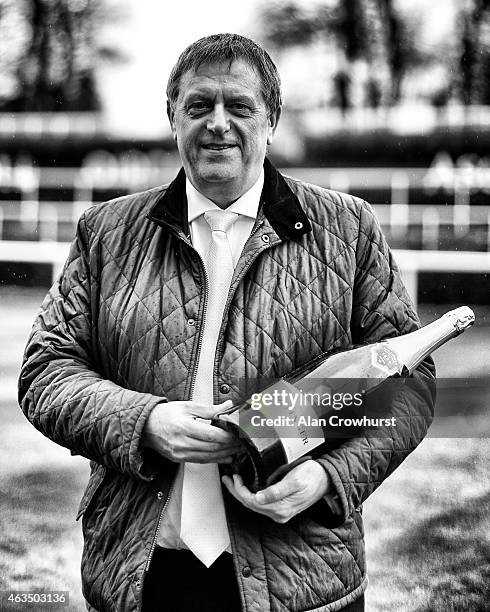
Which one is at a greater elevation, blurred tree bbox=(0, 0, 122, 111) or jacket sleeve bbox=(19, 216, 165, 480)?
blurred tree bbox=(0, 0, 122, 111)

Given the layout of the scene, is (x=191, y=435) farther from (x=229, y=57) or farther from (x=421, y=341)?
(x=229, y=57)

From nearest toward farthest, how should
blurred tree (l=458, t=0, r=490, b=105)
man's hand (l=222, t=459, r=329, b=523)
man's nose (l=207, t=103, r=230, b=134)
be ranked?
man's hand (l=222, t=459, r=329, b=523) < man's nose (l=207, t=103, r=230, b=134) < blurred tree (l=458, t=0, r=490, b=105)

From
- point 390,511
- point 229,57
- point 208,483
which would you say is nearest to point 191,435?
point 208,483

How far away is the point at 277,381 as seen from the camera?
1.27 m

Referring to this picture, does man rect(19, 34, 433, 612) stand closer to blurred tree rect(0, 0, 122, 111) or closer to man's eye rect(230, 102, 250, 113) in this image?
man's eye rect(230, 102, 250, 113)

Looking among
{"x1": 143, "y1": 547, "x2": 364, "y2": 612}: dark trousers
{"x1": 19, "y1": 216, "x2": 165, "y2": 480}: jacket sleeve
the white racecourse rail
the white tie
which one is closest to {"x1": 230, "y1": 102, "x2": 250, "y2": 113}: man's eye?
the white tie

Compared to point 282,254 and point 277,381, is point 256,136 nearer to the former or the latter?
point 282,254

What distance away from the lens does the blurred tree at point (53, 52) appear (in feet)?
5.99

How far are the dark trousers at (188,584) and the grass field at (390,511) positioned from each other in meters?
0.60

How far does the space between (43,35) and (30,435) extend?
90 cm

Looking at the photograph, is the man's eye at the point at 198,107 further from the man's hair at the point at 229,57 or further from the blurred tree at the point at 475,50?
the blurred tree at the point at 475,50

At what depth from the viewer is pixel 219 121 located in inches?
50.9

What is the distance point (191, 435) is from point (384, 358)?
1.17 feet

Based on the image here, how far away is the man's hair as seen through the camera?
1.31 meters
